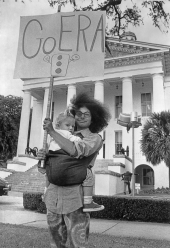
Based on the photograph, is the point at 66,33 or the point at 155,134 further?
the point at 155,134

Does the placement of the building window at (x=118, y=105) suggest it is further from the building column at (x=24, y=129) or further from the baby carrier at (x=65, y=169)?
the baby carrier at (x=65, y=169)

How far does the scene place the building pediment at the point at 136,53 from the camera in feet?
85.9

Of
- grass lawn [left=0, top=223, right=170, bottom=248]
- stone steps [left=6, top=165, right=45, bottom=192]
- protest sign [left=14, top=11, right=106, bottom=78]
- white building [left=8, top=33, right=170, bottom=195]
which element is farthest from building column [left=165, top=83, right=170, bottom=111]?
protest sign [left=14, top=11, right=106, bottom=78]

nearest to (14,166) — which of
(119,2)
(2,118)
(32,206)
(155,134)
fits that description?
(2,118)

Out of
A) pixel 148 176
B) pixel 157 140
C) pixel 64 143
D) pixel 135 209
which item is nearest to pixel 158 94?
pixel 148 176

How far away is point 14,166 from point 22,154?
2351 mm

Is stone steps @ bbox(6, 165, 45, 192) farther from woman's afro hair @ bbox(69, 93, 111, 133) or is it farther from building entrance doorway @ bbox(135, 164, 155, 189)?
woman's afro hair @ bbox(69, 93, 111, 133)

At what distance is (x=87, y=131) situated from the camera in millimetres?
2832

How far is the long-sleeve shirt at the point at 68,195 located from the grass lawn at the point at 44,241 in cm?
221

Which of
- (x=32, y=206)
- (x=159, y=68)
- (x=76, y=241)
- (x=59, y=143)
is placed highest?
(x=159, y=68)

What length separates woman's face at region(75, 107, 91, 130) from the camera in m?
Answer: 2.82

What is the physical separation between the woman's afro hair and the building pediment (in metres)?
23.6

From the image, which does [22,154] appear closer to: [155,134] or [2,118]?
[2,118]

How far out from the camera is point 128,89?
26.6m
